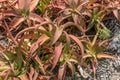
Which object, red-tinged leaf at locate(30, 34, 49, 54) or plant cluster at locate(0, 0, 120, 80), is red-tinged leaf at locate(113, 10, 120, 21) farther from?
red-tinged leaf at locate(30, 34, 49, 54)

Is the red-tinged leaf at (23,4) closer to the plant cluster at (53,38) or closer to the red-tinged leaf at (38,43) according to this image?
the plant cluster at (53,38)

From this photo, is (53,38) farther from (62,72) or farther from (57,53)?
(62,72)

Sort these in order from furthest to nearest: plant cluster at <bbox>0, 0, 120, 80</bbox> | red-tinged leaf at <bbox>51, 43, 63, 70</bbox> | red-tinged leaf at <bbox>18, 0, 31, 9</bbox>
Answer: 1. red-tinged leaf at <bbox>18, 0, 31, 9</bbox>
2. plant cluster at <bbox>0, 0, 120, 80</bbox>
3. red-tinged leaf at <bbox>51, 43, 63, 70</bbox>

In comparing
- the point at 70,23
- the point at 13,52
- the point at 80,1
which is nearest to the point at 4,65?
the point at 13,52

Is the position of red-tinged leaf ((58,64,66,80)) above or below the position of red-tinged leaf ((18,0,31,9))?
below

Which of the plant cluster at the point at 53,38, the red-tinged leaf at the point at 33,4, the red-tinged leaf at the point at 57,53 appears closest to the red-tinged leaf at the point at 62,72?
the plant cluster at the point at 53,38

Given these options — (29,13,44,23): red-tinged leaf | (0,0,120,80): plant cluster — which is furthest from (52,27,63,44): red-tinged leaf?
(29,13,44,23): red-tinged leaf

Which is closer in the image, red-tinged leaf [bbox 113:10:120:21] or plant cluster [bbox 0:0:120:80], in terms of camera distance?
plant cluster [bbox 0:0:120:80]

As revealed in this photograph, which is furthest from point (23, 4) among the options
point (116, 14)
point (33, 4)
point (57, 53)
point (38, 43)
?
point (116, 14)
